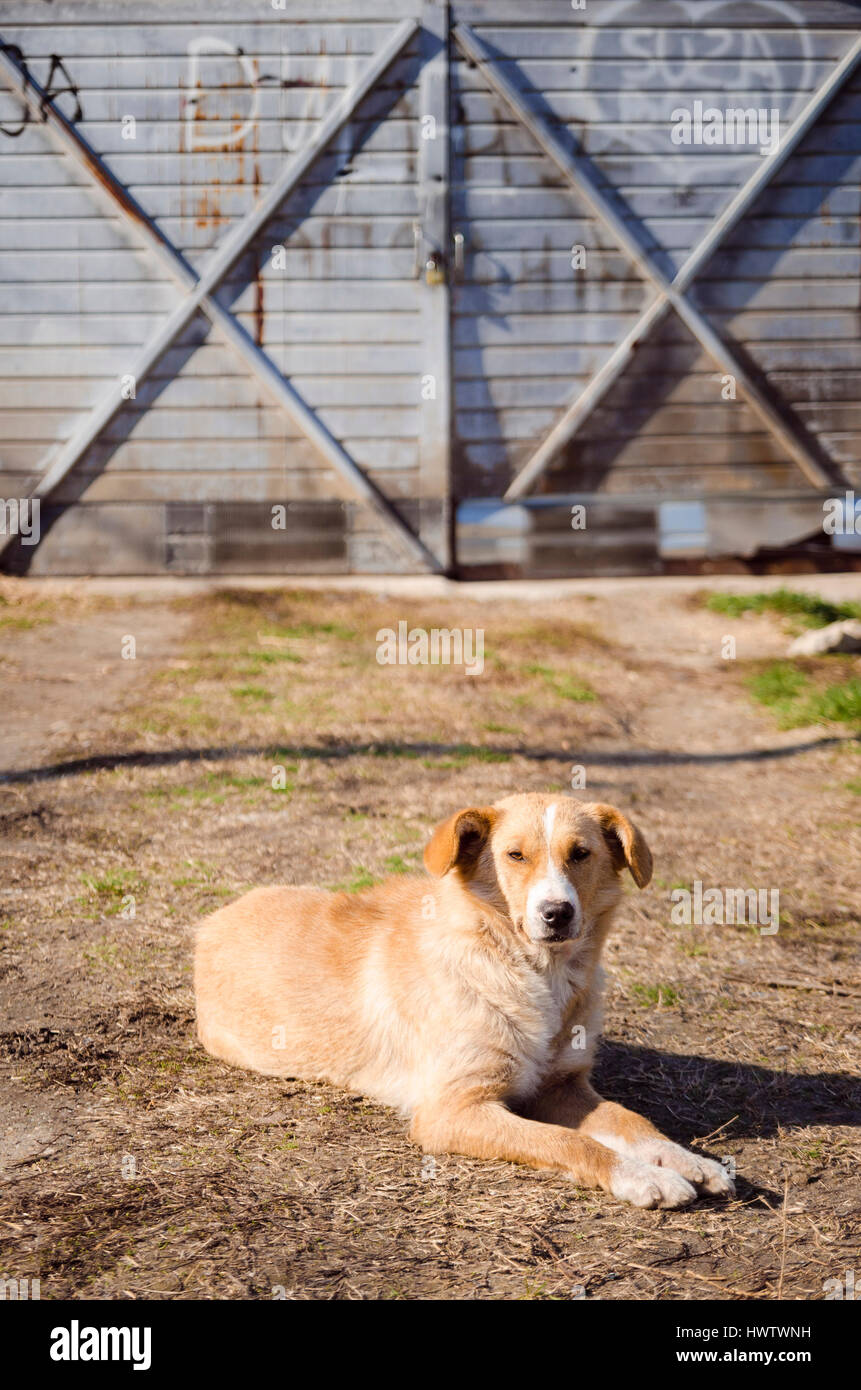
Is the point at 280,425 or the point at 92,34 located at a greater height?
the point at 92,34

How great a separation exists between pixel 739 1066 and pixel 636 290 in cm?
938

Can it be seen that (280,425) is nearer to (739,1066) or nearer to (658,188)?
(658,188)

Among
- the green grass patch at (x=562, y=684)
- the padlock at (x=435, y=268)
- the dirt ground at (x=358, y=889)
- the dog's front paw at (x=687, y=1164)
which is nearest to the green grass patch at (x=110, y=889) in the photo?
the dirt ground at (x=358, y=889)

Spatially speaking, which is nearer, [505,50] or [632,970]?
[632,970]

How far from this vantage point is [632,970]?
4.49 m

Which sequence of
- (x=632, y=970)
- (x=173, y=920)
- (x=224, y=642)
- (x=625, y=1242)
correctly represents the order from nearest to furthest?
(x=625, y=1242)
(x=632, y=970)
(x=173, y=920)
(x=224, y=642)

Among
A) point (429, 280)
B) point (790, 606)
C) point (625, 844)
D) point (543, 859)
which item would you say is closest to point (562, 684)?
point (790, 606)

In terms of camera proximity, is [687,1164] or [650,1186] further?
[687,1164]

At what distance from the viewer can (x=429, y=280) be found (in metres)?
11.6

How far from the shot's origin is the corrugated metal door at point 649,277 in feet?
37.5

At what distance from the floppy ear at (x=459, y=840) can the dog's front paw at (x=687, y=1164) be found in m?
0.84

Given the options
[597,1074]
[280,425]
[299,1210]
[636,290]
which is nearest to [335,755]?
[597,1074]

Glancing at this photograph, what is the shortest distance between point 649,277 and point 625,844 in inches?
372

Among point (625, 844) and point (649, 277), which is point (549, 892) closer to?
point (625, 844)
